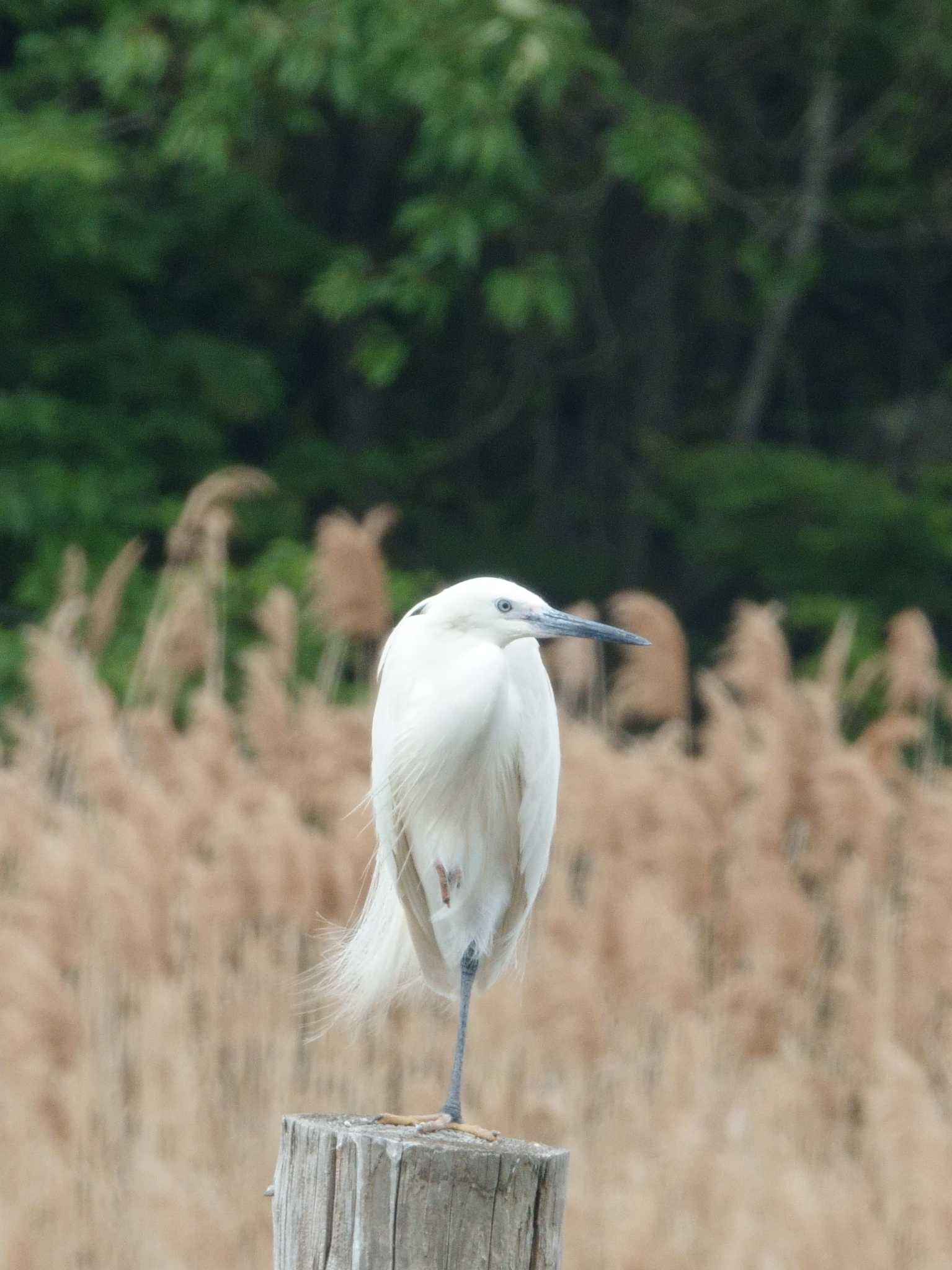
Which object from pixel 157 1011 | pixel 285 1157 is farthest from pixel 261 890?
pixel 285 1157

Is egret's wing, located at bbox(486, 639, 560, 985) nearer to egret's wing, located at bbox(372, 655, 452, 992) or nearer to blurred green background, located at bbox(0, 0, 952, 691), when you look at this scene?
egret's wing, located at bbox(372, 655, 452, 992)

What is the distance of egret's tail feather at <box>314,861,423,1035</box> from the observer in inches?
103

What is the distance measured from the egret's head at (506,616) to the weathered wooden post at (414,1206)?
→ 67 cm

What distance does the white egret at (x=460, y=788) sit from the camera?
2.21 metres

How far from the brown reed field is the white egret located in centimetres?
101

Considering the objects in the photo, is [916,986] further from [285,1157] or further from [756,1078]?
[285,1157]

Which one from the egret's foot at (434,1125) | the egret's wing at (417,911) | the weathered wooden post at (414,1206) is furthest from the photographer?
the egret's wing at (417,911)

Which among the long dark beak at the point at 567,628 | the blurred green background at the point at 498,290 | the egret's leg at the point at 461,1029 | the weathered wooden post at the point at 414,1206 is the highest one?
the blurred green background at the point at 498,290

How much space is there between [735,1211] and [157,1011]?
1497 mm

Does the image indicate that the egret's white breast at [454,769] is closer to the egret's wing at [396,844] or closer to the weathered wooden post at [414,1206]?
the egret's wing at [396,844]

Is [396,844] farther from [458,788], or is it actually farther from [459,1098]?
[459,1098]

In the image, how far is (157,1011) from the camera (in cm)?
411

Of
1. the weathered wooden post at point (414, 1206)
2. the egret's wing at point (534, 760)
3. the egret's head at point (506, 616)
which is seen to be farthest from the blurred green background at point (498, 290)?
the weathered wooden post at point (414, 1206)

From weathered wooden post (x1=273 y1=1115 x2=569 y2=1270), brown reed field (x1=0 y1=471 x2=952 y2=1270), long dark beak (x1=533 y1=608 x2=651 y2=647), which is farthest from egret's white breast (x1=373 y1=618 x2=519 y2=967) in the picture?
brown reed field (x1=0 y1=471 x2=952 y2=1270)
